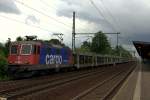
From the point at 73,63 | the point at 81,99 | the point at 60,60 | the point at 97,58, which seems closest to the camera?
the point at 81,99

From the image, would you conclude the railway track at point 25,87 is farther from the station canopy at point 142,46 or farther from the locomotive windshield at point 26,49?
the station canopy at point 142,46

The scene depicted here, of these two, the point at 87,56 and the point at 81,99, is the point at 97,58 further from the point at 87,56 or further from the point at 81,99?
the point at 81,99

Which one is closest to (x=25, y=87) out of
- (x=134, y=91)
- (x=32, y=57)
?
(x=134, y=91)

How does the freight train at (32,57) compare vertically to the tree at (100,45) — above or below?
below

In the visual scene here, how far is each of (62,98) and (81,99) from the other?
95 cm

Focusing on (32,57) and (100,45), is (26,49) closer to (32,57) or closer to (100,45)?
(32,57)

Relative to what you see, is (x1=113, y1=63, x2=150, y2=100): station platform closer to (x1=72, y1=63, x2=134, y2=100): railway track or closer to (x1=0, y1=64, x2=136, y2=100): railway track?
(x1=72, y1=63, x2=134, y2=100): railway track

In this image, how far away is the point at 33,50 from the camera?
2941 cm

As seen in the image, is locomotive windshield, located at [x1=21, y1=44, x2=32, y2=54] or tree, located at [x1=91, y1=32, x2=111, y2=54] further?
tree, located at [x1=91, y1=32, x2=111, y2=54]

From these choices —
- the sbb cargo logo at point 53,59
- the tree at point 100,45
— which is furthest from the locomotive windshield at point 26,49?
the tree at point 100,45

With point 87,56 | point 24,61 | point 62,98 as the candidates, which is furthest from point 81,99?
point 87,56

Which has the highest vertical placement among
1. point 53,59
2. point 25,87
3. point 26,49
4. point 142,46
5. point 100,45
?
point 100,45

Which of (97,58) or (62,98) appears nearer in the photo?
(62,98)

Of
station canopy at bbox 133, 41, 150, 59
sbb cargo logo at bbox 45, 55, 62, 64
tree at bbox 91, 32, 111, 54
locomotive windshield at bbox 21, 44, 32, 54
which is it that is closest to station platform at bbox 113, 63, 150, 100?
sbb cargo logo at bbox 45, 55, 62, 64
